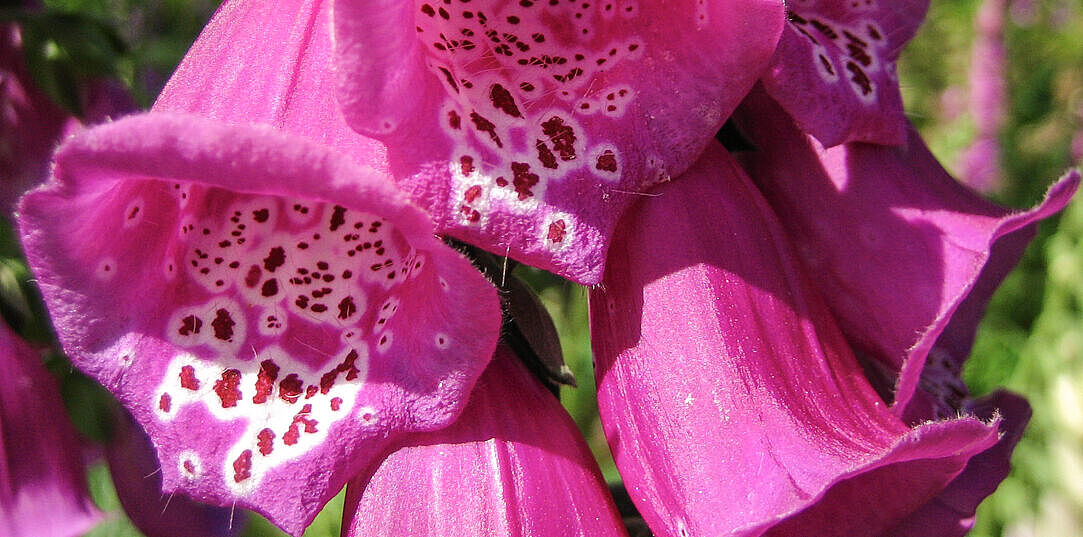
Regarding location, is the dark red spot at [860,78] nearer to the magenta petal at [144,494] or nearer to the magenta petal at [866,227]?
the magenta petal at [866,227]

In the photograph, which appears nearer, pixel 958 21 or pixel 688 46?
pixel 688 46

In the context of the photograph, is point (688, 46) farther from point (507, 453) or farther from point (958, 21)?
point (958, 21)

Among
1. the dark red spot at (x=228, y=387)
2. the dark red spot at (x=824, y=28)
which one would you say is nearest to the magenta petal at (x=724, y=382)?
the dark red spot at (x=824, y=28)

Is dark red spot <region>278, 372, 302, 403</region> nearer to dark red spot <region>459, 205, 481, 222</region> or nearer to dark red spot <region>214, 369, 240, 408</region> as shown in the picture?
dark red spot <region>214, 369, 240, 408</region>

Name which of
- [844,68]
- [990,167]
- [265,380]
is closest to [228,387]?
[265,380]

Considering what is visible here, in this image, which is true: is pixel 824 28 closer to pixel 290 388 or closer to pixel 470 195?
pixel 470 195

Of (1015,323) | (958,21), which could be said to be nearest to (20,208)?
(1015,323)
